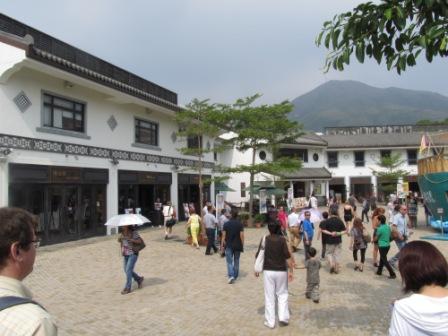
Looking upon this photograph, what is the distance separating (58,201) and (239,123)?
9.91 meters

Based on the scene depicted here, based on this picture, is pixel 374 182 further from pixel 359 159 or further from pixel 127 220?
pixel 127 220

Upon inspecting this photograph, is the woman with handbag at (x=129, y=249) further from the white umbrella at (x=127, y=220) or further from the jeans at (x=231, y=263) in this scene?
the jeans at (x=231, y=263)

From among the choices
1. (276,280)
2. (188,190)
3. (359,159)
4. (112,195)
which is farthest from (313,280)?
(359,159)

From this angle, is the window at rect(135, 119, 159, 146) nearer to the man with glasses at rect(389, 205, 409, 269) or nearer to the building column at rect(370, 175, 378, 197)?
the man with glasses at rect(389, 205, 409, 269)

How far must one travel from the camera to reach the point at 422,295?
101 inches

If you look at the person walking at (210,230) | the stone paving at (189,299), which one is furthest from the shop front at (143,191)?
the stone paving at (189,299)

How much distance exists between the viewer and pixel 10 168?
1379cm

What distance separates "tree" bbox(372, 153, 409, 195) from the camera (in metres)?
40.4

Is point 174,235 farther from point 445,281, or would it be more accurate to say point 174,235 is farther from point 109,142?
point 445,281

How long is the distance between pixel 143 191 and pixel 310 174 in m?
23.6

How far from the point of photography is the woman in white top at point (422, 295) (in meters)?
2.48

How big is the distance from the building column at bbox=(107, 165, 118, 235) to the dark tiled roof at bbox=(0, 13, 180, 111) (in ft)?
12.2

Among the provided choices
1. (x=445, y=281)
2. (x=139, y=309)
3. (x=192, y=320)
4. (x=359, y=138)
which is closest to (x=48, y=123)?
(x=139, y=309)

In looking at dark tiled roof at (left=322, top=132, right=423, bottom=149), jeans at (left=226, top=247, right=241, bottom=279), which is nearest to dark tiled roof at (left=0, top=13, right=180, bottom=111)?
jeans at (left=226, top=247, right=241, bottom=279)
